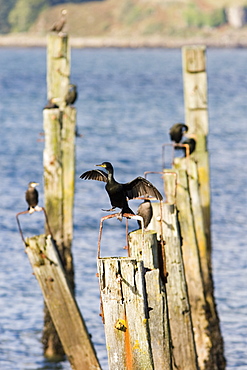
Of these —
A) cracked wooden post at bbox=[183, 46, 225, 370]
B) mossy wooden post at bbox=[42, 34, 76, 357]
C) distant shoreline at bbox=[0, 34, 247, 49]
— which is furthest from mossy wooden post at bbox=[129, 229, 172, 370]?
distant shoreline at bbox=[0, 34, 247, 49]

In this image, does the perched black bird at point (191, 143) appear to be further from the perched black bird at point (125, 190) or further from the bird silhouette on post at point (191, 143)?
the perched black bird at point (125, 190)

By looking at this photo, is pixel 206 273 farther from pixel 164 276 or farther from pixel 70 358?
pixel 164 276

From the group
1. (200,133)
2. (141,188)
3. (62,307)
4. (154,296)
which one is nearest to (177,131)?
(200,133)

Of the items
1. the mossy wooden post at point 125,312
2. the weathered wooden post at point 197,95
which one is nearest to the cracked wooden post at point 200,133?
the weathered wooden post at point 197,95

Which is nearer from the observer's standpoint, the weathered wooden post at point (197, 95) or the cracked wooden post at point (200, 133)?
the cracked wooden post at point (200, 133)

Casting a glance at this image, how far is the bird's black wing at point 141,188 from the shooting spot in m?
6.50

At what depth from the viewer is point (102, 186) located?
21.7 metres

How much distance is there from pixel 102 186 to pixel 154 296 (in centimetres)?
1514

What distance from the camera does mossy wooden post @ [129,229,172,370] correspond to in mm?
6570

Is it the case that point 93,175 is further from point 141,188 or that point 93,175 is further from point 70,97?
point 70,97

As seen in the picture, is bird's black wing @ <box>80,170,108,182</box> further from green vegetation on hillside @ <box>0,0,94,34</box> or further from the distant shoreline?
green vegetation on hillside @ <box>0,0,94,34</box>

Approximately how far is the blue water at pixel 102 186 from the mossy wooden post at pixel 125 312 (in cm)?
542

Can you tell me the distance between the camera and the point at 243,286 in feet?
45.8

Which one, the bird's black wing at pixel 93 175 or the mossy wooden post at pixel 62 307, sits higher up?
the bird's black wing at pixel 93 175
